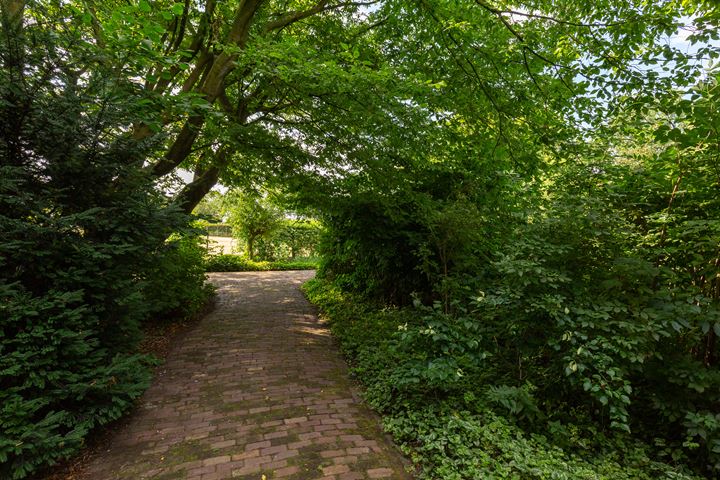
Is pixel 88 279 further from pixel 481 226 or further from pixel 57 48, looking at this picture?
pixel 481 226

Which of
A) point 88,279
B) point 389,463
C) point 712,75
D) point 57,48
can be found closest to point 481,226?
point 712,75

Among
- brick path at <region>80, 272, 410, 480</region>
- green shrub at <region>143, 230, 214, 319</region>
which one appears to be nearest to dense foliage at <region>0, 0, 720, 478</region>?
brick path at <region>80, 272, 410, 480</region>

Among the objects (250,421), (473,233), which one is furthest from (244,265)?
(473,233)

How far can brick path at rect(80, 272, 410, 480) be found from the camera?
2.92 metres

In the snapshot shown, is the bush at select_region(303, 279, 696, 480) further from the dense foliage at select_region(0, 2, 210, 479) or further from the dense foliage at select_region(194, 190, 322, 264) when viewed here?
the dense foliage at select_region(194, 190, 322, 264)

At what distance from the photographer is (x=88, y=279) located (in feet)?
10.4

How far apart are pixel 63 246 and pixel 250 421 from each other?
8.23 ft

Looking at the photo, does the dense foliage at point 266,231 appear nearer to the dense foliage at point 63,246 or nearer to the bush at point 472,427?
the dense foliage at point 63,246

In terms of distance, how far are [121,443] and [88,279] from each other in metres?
1.64

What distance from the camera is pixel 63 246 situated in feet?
10.2

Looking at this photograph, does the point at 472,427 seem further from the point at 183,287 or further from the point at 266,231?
the point at 266,231

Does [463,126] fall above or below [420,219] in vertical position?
above

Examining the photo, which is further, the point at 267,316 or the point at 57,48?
the point at 267,316

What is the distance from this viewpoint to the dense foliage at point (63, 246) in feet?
8.88
